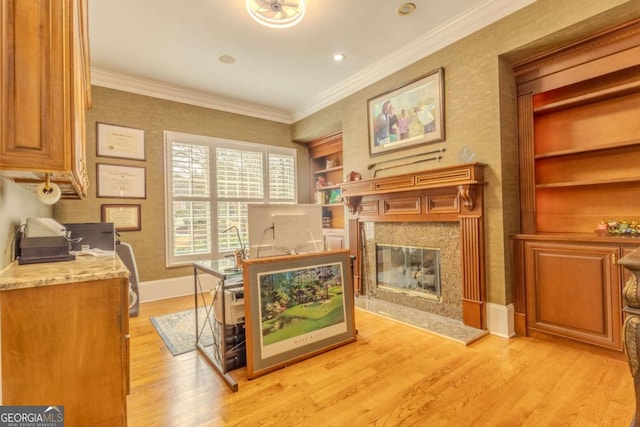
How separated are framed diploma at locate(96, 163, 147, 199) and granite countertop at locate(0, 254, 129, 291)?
100 inches

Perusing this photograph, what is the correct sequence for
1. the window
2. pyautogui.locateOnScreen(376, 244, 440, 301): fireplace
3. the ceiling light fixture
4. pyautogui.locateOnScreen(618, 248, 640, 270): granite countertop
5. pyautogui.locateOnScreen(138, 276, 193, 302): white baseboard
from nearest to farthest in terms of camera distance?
pyautogui.locateOnScreen(618, 248, 640, 270): granite countertop
the ceiling light fixture
pyautogui.locateOnScreen(376, 244, 440, 301): fireplace
pyautogui.locateOnScreen(138, 276, 193, 302): white baseboard
the window

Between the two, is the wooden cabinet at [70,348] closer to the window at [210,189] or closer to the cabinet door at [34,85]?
the cabinet door at [34,85]

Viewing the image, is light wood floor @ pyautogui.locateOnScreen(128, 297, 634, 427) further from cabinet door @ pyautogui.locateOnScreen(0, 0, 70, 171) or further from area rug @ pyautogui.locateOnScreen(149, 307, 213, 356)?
cabinet door @ pyautogui.locateOnScreen(0, 0, 70, 171)

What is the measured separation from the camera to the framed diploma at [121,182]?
3.91m

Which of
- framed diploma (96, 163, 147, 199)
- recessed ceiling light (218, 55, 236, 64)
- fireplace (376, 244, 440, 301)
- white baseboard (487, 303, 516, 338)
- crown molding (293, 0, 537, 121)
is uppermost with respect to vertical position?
recessed ceiling light (218, 55, 236, 64)

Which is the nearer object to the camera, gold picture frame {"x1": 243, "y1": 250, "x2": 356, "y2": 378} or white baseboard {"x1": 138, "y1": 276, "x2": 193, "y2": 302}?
gold picture frame {"x1": 243, "y1": 250, "x2": 356, "y2": 378}

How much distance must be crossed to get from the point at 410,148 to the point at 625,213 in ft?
6.43

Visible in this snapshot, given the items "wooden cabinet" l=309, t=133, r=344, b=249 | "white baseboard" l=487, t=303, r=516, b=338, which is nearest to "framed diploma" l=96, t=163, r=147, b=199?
"wooden cabinet" l=309, t=133, r=344, b=249

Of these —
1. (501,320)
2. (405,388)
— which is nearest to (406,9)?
(501,320)

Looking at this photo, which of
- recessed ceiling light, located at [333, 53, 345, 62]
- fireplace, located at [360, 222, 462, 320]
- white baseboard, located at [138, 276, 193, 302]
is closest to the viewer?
fireplace, located at [360, 222, 462, 320]

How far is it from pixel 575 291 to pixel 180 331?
3.63m

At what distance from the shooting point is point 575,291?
2467mm

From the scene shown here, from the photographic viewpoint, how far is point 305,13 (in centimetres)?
279

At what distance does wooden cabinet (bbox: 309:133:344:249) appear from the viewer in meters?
5.21
